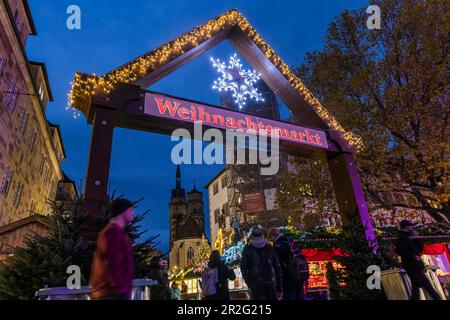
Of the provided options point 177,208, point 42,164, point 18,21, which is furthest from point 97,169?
point 177,208

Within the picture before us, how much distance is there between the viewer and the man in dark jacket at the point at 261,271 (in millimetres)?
5117

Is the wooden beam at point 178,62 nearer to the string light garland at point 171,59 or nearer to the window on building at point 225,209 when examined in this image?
the string light garland at point 171,59

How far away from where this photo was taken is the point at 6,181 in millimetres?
16438

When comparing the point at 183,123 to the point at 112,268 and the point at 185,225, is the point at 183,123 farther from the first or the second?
the point at 185,225

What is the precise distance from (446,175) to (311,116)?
21.6 ft

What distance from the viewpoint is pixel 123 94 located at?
6410mm

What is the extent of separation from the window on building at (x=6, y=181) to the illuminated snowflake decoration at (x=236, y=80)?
14397 millimetres

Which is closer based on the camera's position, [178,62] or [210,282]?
[210,282]

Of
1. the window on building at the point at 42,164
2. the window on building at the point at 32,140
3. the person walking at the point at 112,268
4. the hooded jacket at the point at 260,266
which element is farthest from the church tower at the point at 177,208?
the person walking at the point at 112,268

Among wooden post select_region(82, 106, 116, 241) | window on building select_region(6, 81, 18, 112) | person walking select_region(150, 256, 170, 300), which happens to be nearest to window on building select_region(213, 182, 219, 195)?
window on building select_region(6, 81, 18, 112)

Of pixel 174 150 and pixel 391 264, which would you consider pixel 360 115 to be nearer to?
pixel 391 264

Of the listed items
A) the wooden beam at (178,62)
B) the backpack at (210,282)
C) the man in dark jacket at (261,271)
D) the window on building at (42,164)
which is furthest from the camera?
the window on building at (42,164)

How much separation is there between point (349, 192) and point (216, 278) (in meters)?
4.55

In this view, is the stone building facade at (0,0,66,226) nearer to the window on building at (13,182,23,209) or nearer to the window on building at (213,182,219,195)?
the window on building at (13,182,23,209)
